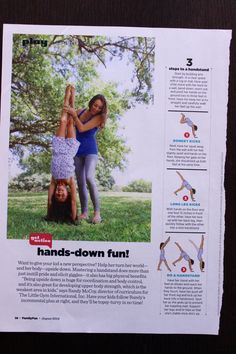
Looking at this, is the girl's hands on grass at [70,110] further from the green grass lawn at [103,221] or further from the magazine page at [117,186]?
the green grass lawn at [103,221]

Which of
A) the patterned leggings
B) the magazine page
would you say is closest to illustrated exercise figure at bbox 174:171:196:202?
the magazine page

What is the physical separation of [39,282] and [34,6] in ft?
1.29

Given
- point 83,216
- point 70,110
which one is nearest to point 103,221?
point 83,216

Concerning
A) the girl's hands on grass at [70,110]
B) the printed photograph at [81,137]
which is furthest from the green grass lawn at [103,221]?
the girl's hands on grass at [70,110]

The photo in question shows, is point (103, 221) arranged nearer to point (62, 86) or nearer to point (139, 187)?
point (139, 187)

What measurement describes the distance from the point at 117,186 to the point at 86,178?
0.05 meters

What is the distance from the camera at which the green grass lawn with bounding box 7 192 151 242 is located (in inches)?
32.1

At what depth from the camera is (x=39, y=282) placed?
0.82 m

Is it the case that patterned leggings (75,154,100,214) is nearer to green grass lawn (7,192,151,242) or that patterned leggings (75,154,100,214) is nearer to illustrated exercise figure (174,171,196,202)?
green grass lawn (7,192,151,242)

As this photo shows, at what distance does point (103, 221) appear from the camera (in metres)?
0.82

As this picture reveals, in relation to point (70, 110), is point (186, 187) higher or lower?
lower

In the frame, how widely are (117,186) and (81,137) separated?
3.4 inches

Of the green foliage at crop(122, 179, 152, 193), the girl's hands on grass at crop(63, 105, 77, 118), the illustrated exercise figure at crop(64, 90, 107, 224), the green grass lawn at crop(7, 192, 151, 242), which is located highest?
the girl's hands on grass at crop(63, 105, 77, 118)

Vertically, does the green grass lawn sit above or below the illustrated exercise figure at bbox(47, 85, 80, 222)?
below
